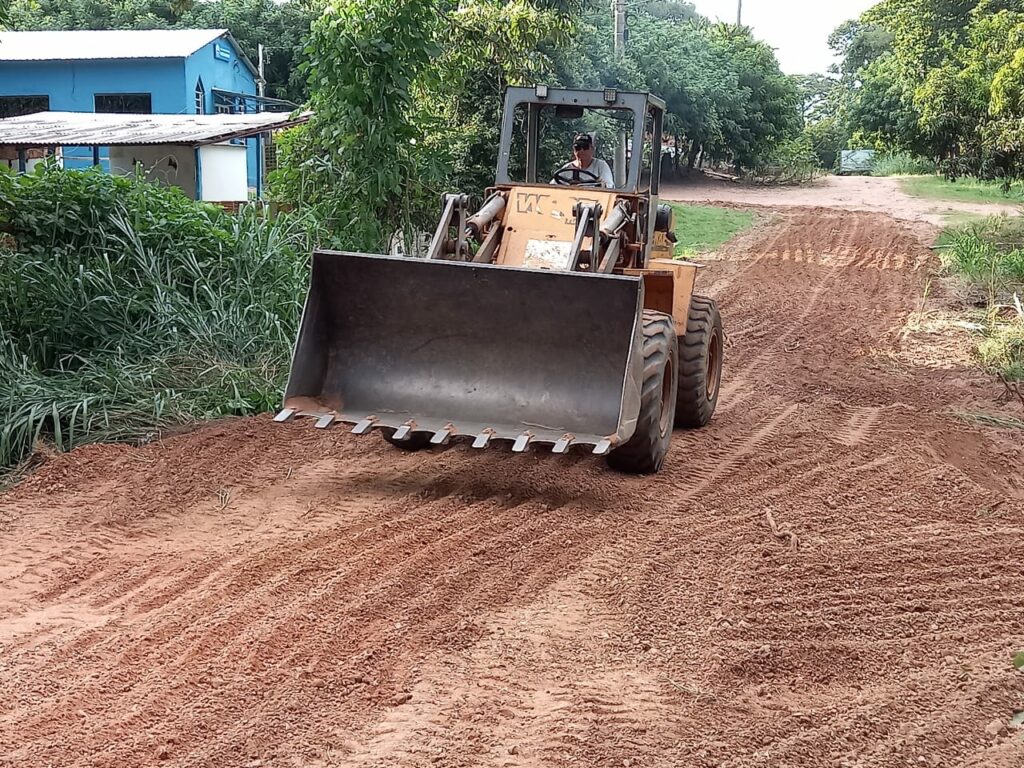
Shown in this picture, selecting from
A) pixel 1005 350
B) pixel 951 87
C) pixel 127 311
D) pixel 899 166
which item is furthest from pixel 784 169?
pixel 127 311

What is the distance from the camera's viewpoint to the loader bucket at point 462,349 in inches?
264

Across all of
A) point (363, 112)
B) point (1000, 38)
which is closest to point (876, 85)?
point (1000, 38)

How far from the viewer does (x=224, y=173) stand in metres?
22.9

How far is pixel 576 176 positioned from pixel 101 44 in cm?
2831

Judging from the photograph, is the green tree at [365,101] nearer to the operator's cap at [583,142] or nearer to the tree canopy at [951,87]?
the operator's cap at [583,142]

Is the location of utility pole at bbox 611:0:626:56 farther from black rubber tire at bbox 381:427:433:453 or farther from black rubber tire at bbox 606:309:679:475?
black rubber tire at bbox 381:427:433:453

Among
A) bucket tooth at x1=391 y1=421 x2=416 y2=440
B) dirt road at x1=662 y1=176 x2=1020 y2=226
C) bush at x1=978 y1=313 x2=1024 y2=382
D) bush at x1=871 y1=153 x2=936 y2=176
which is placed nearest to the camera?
bucket tooth at x1=391 y1=421 x2=416 y2=440

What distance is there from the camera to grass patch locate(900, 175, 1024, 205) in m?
29.4

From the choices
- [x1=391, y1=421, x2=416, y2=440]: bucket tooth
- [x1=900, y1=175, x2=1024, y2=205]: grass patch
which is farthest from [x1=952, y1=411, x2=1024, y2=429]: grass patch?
[x1=900, y1=175, x2=1024, y2=205]: grass patch

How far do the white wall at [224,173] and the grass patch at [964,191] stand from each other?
52.4 feet

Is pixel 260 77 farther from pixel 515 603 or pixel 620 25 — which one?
pixel 515 603

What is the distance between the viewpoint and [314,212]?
1164 centimetres

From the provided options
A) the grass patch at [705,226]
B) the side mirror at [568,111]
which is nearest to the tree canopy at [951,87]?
the grass patch at [705,226]

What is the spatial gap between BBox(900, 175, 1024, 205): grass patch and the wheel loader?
72.0 feet
